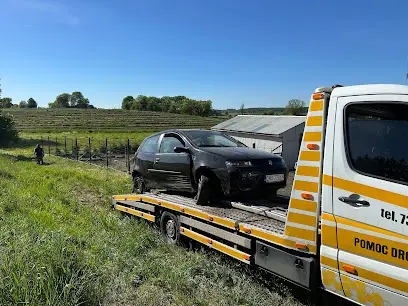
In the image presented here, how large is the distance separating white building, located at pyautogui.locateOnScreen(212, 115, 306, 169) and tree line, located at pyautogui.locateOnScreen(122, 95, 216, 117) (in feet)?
274

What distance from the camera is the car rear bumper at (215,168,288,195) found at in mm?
5277

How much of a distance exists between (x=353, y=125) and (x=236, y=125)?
2503cm

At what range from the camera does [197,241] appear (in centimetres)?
564

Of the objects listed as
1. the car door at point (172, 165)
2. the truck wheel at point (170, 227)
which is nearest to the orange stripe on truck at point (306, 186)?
the car door at point (172, 165)

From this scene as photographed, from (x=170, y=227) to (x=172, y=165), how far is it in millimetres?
1119

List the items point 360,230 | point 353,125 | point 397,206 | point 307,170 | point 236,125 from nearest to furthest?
point 397,206 < point 360,230 < point 353,125 < point 307,170 < point 236,125

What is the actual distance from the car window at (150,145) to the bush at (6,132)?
42.6 m

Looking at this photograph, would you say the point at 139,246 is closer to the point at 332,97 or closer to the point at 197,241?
the point at 197,241

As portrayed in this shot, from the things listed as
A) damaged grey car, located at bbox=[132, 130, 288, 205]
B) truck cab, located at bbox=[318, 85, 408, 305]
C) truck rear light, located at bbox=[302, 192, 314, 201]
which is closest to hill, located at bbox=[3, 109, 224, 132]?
damaged grey car, located at bbox=[132, 130, 288, 205]

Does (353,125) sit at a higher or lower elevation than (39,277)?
higher

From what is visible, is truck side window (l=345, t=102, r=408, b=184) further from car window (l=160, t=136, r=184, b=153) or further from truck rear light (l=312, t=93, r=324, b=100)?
car window (l=160, t=136, r=184, b=153)

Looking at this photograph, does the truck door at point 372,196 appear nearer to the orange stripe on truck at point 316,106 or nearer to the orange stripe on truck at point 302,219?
the orange stripe on truck at point 316,106

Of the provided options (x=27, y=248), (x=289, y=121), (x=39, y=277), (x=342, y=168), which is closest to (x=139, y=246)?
(x=27, y=248)

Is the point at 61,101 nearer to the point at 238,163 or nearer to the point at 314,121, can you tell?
the point at 238,163
